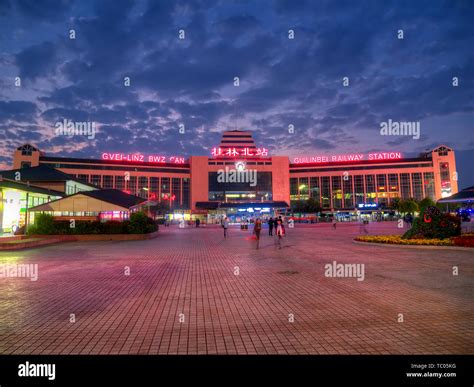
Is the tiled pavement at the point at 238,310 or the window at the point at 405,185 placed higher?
the window at the point at 405,185

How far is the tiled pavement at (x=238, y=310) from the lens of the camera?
4633 mm

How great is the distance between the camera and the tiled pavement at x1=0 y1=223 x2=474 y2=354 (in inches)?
182

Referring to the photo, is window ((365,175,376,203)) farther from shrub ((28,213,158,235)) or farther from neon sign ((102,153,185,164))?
shrub ((28,213,158,235))

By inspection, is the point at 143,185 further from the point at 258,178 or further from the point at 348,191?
the point at 348,191

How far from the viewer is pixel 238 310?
20.8ft

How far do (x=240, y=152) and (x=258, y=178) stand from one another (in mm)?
9614

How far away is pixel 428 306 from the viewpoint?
6.40 metres

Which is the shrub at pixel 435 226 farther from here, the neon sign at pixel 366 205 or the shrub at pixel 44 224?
the neon sign at pixel 366 205

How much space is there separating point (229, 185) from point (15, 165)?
58134 millimetres

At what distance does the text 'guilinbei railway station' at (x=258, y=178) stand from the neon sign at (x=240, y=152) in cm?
28

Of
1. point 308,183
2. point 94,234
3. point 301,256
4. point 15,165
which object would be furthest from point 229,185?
point 301,256

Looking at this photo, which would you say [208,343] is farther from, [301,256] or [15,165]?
[15,165]

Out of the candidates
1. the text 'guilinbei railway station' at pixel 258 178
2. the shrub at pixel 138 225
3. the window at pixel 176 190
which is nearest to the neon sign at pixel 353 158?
the text 'guilinbei railway station' at pixel 258 178

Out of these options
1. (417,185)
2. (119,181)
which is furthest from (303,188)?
(119,181)
